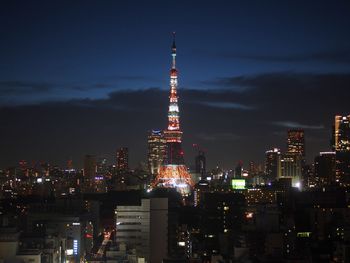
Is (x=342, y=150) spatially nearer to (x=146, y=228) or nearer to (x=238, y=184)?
(x=238, y=184)

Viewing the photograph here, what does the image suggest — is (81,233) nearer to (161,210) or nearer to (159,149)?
(161,210)

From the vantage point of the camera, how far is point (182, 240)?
754 inches

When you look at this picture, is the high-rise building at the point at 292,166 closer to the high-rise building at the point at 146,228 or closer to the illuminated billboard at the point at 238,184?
the illuminated billboard at the point at 238,184

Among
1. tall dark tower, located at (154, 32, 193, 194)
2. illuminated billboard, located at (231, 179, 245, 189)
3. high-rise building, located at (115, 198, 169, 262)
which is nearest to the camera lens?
high-rise building, located at (115, 198, 169, 262)

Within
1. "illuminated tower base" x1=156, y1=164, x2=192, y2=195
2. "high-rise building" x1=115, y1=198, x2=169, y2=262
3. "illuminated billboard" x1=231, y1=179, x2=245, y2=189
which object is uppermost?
"illuminated tower base" x1=156, y1=164, x2=192, y2=195

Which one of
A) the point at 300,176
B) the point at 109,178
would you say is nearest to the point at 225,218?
the point at 300,176

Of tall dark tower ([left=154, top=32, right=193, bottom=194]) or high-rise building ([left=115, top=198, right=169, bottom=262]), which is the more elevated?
tall dark tower ([left=154, top=32, right=193, bottom=194])

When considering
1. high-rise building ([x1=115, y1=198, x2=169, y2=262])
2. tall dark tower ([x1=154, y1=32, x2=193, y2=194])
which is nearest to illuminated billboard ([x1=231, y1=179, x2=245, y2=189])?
tall dark tower ([x1=154, y1=32, x2=193, y2=194])

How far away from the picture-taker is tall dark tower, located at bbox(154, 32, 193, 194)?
115 feet

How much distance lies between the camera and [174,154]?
36.4 m

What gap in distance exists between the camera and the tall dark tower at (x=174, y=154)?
34969 mm

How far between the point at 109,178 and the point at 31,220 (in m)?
22.3

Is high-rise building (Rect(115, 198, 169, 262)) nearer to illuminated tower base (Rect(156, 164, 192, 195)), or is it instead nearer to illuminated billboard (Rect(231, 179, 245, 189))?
illuminated billboard (Rect(231, 179, 245, 189))

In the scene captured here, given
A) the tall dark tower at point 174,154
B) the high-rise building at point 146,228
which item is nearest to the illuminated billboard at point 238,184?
the tall dark tower at point 174,154
